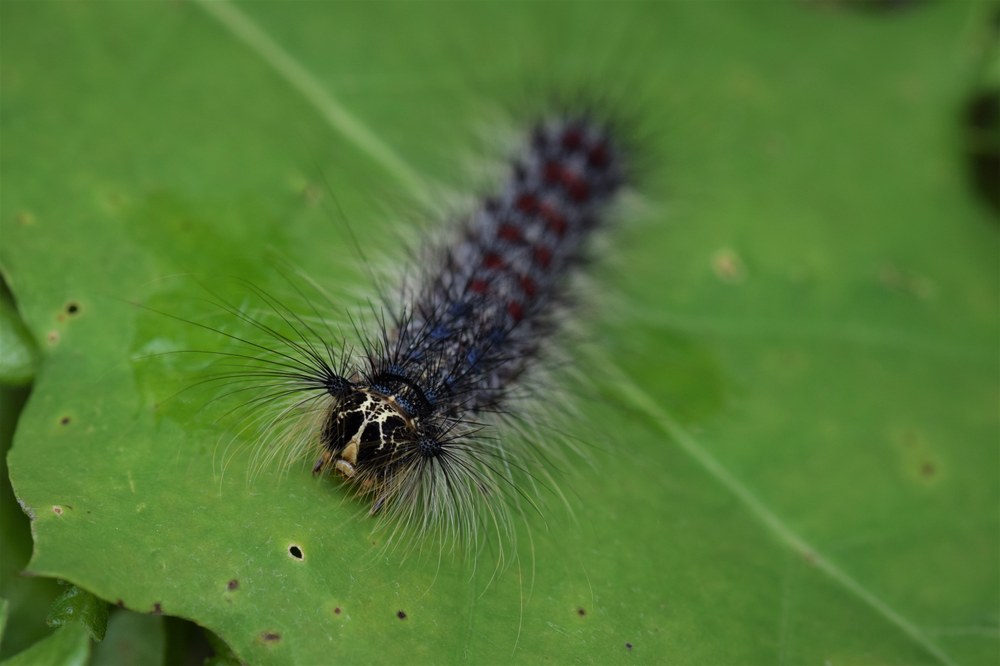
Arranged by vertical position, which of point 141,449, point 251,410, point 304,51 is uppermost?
point 304,51

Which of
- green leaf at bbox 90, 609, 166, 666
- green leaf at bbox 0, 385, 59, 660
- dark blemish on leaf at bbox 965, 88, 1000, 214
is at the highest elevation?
dark blemish on leaf at bbox 965, 88, 1000, 214

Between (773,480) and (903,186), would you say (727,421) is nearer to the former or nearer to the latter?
(773,480)

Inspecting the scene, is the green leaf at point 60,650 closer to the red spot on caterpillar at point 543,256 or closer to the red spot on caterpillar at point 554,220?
the red spot on caterpillar at point 543,256

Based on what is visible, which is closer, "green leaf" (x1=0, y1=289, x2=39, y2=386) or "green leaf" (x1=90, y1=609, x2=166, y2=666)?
"green leaf" (x1=90, y1=609, x2=166, y2=666)

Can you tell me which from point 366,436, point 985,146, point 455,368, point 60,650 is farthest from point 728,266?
point 60,650

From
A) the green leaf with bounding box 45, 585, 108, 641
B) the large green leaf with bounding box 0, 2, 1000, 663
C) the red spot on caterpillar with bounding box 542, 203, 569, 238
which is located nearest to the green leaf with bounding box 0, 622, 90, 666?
the green leaf with bounding box 45, 585, 108, 641

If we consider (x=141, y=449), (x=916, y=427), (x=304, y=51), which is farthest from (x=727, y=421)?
(x=304, y=51)

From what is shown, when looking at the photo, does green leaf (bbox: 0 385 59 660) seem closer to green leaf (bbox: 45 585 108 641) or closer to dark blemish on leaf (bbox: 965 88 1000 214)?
green leaf (bbox: 45 585 108 641)
